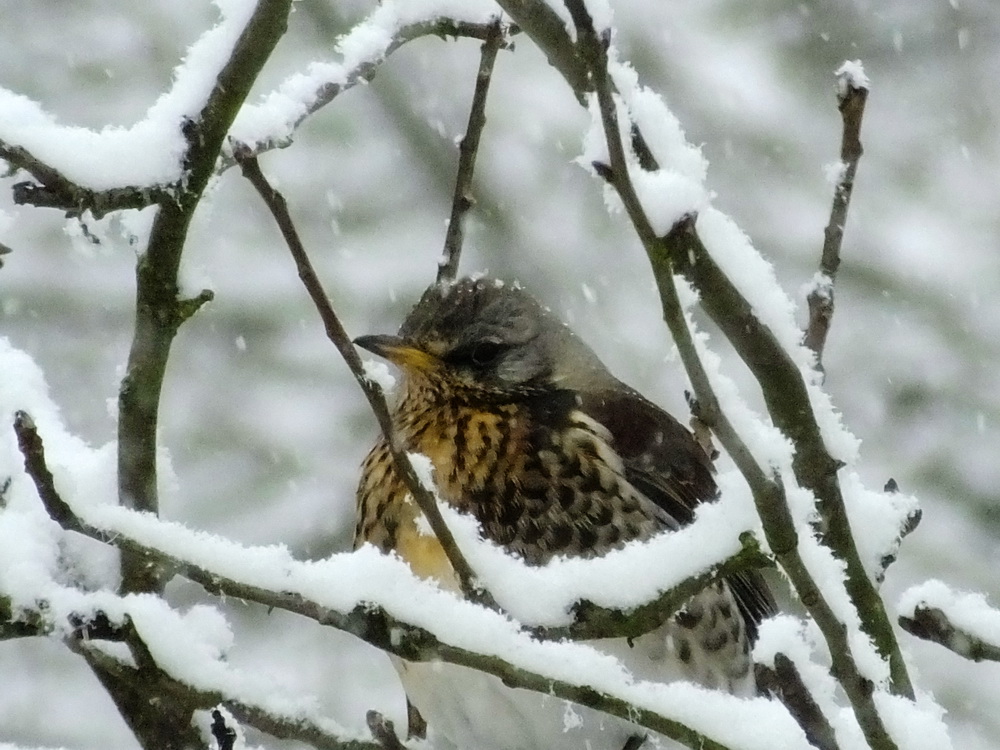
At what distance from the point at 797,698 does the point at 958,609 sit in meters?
0.47

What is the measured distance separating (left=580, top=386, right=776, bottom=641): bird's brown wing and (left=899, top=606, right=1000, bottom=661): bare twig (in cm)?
157

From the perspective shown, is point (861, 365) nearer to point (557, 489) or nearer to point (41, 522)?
point (557, 489)

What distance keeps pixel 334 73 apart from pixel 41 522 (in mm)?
942

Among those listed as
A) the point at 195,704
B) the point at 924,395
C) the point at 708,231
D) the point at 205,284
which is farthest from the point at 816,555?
the point at 924,395

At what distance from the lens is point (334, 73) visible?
8.39 ft

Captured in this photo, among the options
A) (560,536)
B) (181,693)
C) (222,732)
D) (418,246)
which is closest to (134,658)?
(181,693)

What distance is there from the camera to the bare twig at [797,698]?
180 centimetres

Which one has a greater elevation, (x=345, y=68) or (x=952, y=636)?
(x=345, y=68)

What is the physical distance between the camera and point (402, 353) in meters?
3.96

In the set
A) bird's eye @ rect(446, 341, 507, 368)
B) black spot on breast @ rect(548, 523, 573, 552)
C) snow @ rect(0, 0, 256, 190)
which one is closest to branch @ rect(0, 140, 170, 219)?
snow @ rect(0, 0, 256, 190)

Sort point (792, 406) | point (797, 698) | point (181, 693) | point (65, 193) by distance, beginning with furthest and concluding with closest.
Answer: point (65, 193) < point (181, 693) < point (792, 406) < point (797, 698)

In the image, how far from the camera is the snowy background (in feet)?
25.4

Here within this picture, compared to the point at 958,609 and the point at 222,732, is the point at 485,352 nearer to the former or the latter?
the point at 222,732

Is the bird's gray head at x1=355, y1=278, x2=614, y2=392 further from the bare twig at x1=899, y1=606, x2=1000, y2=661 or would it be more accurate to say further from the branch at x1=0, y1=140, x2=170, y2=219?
the bare twig at x1=899, y1=606, x2=1000, y2=661
